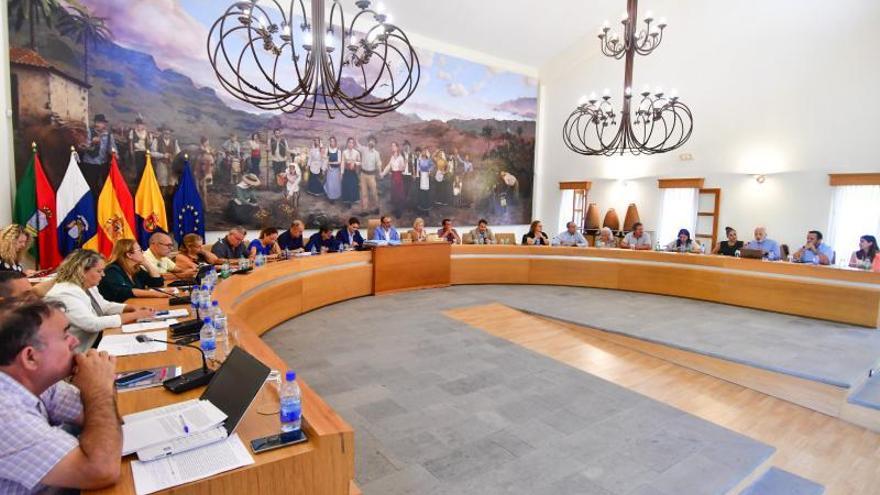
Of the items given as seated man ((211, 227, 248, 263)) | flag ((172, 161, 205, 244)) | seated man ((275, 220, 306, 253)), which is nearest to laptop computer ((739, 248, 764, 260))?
seated man ((275, 220, 306, 253))

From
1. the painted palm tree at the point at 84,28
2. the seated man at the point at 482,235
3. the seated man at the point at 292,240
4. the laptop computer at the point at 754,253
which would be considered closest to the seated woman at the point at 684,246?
the laptop computer at the point at 754,253

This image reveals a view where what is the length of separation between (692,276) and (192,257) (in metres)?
7.44

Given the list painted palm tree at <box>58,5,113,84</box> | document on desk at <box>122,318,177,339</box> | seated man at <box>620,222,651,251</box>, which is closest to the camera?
document on desk at <box>122,318,177,339</box>

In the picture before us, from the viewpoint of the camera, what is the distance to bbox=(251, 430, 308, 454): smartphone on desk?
1595 millimetres

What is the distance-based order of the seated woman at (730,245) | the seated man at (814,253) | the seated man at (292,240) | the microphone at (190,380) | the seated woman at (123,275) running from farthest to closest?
the seated woman at (730,245)
the seated man at (292,240)
the seated man at (814,253)
the seated woman at (123,275)
the microphone at (190,380)

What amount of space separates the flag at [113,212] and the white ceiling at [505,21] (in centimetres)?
591

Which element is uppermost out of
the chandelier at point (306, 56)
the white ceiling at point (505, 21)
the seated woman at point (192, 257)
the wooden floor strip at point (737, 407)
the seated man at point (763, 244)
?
the white ceiling at point (505, 21)

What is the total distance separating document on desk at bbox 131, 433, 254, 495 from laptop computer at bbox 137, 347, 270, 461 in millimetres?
26

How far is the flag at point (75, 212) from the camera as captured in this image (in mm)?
5691

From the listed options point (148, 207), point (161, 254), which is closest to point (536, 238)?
point (161, 254)

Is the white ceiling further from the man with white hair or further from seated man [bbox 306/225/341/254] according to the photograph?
the man with white hair

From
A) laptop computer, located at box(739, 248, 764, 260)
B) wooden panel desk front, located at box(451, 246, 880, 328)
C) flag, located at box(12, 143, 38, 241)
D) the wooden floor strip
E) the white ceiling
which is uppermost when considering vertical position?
the white ceiling

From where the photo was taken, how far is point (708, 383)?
4.45 meters

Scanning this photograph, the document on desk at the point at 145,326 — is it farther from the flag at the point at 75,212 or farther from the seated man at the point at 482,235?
the seated man at the point at 482,235
